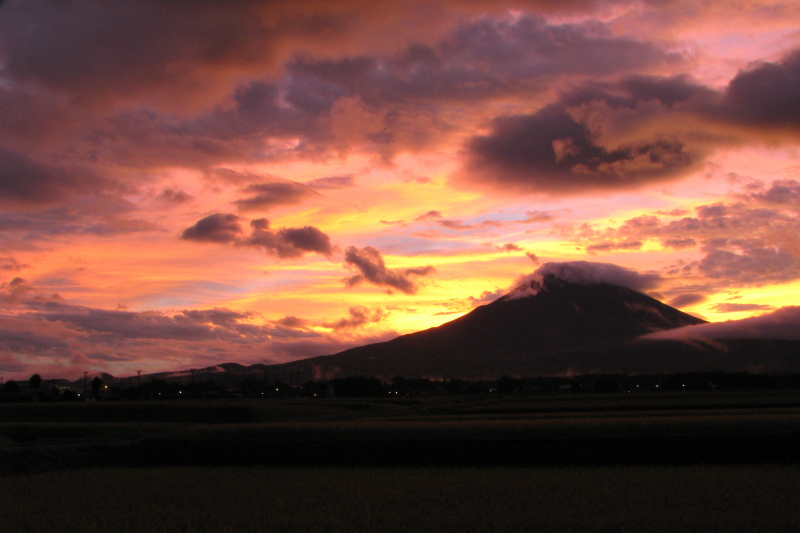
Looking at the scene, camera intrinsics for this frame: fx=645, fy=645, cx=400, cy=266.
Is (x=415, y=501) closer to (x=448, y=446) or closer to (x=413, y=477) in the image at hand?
(x=413, y=477)

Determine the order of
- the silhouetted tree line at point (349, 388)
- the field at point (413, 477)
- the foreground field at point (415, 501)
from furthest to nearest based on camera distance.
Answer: the silhouetted tree line at point (349, 388) < the field at point (413, 477) < the foreground field at point (415, 501)

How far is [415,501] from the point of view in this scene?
21891 mm

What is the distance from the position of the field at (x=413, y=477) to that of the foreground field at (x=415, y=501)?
0.27 ft

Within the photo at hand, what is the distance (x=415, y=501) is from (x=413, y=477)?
5278 mm

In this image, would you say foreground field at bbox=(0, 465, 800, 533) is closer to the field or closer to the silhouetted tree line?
the field

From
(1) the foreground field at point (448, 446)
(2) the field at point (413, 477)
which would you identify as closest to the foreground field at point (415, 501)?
(2) the field at point (413, 477)

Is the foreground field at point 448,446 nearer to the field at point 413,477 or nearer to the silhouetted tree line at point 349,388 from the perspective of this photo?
the field at point 413,477

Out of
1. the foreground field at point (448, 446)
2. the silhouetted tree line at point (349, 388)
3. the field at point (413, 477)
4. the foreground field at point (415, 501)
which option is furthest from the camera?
the silhouetted tree line at point (349, 388)

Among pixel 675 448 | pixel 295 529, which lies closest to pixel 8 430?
pixel 295 529

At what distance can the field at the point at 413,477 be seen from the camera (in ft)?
63.5

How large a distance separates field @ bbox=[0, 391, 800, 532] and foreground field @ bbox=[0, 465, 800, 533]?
81mm

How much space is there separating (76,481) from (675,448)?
2705 cm

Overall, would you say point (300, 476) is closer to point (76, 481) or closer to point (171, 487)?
point (171, 487)

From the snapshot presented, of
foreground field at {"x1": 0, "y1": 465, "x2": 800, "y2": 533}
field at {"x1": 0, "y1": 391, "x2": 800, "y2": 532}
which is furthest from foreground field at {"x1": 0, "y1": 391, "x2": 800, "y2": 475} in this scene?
foreground field at {"x1": 0, "y1": 465, "x2": 800, "y2": 533}
